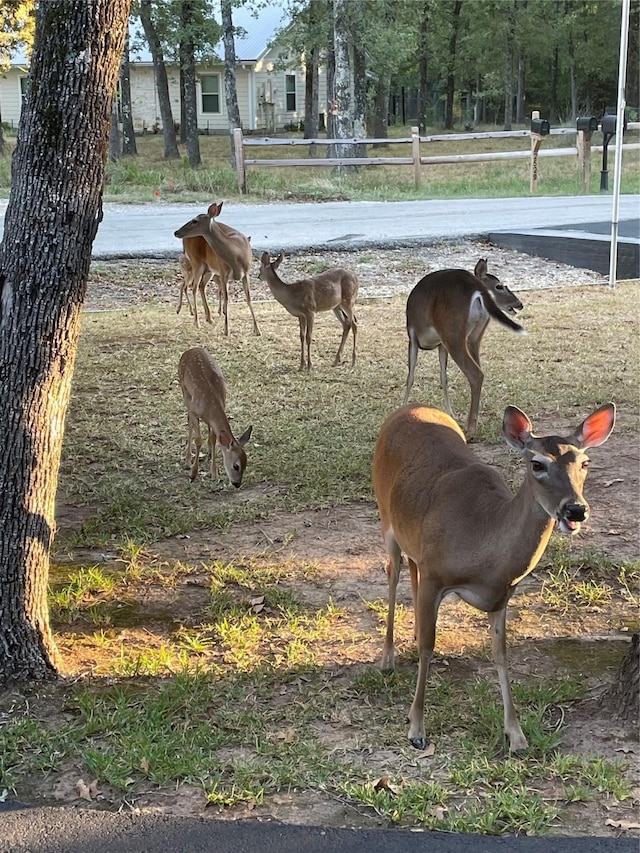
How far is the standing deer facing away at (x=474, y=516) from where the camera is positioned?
2896mm

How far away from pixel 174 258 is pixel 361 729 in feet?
33.9

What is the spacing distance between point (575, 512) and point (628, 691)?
0.88 m

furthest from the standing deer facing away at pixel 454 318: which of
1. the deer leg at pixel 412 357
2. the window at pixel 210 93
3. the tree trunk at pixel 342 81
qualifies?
the window at pixel 210 93

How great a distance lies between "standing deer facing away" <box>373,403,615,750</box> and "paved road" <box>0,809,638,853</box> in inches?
17.9

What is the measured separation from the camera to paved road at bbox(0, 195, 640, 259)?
1382 cm

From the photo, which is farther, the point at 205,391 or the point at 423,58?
the point at 423,58

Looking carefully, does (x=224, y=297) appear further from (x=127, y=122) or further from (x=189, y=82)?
(x=127, y=122)

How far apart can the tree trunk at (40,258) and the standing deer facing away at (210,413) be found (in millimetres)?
2025

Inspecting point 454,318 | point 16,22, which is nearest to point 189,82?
point 16,22

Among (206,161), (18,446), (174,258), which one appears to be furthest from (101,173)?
(206,161)

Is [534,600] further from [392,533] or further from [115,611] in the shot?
[115,611]

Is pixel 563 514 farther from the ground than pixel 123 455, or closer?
farther from the ground

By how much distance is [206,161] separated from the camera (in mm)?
27797

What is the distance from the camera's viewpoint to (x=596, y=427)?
296cm
